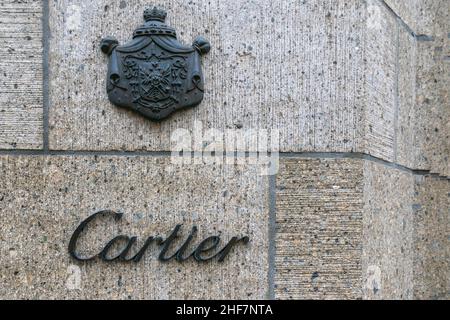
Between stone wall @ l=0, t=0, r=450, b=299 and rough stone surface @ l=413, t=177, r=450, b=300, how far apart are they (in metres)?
0.90

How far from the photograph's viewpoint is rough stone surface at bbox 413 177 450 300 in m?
4.48

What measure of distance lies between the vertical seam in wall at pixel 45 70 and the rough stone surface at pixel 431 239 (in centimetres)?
276

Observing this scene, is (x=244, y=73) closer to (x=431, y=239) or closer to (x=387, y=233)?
(x=387, y=233)

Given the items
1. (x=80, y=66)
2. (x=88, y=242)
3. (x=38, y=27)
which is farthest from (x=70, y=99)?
(x=88, y=242)

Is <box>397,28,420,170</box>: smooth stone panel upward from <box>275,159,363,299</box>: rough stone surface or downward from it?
upward

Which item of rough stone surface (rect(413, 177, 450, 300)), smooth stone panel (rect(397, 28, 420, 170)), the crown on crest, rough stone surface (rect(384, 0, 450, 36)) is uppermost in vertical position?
rough stone surface (rect(384, 0, 450, 36))

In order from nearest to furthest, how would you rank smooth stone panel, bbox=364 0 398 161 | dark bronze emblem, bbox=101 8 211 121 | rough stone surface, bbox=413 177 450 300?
dark bronze emblem, bbox=101 8 211 121
smooth stone panel, bbox=364 0 398 161
rough stone surface, bbox=413 177 450 300

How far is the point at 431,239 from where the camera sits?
4516 mm

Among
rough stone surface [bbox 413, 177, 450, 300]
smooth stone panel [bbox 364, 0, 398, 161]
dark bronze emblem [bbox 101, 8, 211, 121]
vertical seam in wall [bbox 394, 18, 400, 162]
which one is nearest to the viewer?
dark bronze emblem [bbox 101, 8, 211, 121]

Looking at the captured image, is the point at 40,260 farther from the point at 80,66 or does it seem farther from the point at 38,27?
the point at 38,27

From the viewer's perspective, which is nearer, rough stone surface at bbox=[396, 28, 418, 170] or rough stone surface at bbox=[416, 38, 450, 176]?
rough stone surface at bbox=[396, 28, 418, 170]

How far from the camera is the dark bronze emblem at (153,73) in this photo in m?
3.65

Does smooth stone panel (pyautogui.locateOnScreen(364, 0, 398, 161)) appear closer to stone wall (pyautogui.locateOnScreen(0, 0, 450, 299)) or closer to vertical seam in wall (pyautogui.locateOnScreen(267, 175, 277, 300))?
stone wall (pyautogui.locateOnScreen(0, 0, 450, 299))

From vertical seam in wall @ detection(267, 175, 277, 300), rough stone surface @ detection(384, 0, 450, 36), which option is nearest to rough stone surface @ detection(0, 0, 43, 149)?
vertical seam in wall @ detection(267, 175, 277, 300)
